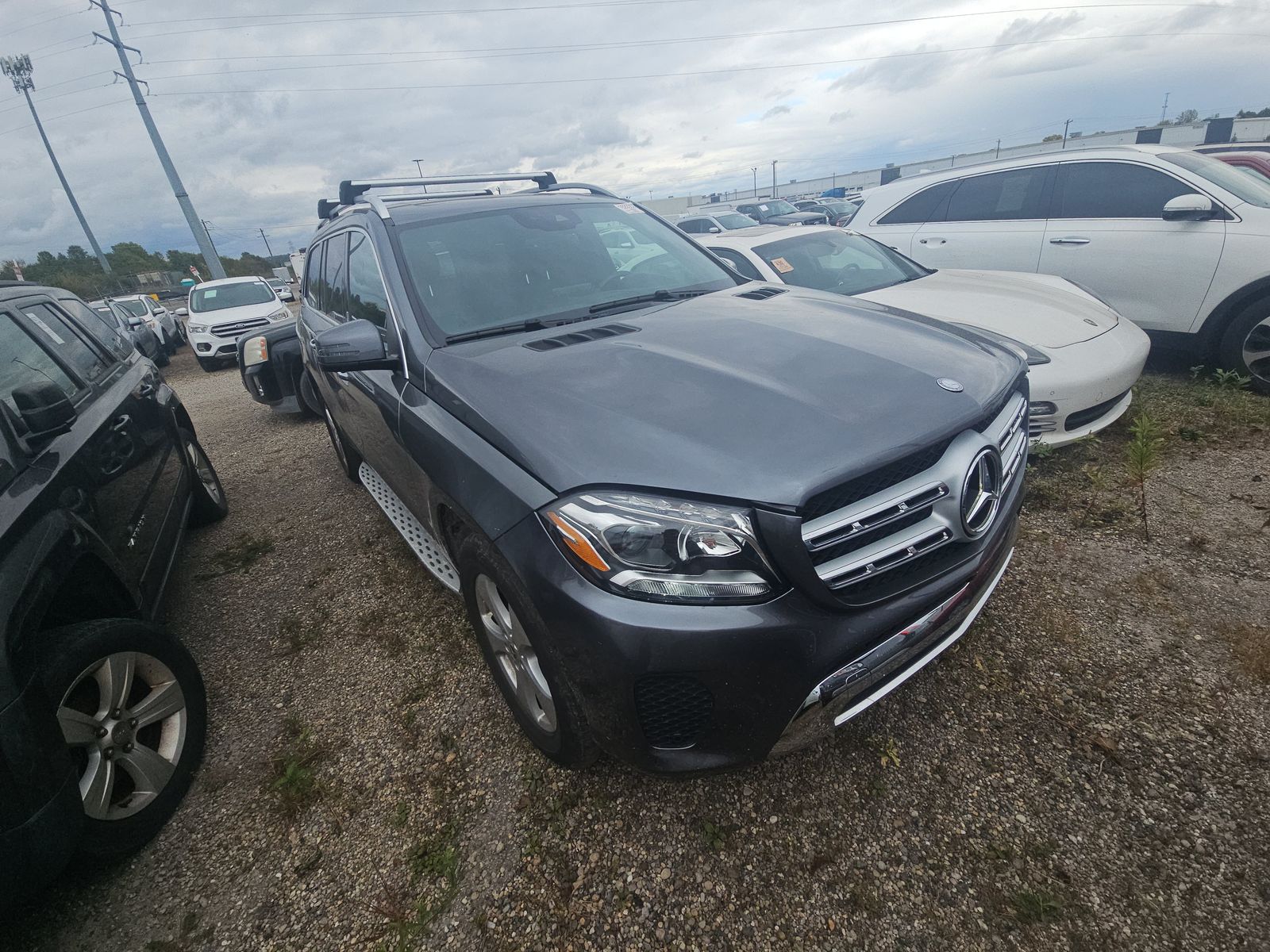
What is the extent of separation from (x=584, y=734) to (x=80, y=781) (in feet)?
4.93

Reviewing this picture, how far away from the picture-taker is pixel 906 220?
235 inches

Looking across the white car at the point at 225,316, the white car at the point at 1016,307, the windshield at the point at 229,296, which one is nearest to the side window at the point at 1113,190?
the white car at the point at 1016,307

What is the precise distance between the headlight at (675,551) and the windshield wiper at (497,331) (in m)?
1.10

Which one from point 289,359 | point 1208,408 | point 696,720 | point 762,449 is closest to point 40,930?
point 696,720

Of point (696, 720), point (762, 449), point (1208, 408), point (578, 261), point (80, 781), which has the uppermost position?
point (578, 261)

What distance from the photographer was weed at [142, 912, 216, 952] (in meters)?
1.70

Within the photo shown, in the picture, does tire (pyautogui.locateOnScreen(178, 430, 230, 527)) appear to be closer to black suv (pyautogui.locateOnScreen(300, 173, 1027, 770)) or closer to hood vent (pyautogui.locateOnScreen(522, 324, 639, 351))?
black suv (pyautogui.locateOnScreen(300, 173, 1027, 770))

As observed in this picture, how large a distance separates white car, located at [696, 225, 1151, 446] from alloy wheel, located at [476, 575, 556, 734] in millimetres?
2102

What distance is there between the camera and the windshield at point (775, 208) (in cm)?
2222

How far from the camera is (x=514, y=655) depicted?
1.96 m

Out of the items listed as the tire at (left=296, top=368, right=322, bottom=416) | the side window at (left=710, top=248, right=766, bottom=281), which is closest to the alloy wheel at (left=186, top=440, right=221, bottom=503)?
the tire at (left=296, top=368, right=322, bottom=416)

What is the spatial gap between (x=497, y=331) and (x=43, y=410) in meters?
1.53

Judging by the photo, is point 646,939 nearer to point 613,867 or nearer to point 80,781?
point 613,867

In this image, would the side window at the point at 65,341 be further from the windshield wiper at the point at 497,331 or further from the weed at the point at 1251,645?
the weed at the point at 1251,645
